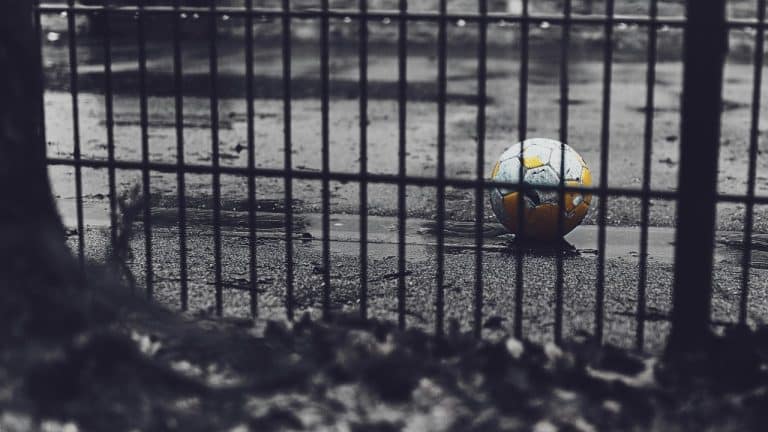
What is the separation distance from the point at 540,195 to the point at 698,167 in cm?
277

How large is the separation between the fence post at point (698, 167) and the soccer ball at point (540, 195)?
2.39m

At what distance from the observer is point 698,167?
5.14m

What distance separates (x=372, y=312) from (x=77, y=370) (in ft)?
6.38

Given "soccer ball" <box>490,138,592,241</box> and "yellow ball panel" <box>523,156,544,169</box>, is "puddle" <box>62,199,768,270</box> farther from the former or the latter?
"yellow ball panel" <box>523,156,544,169</box>

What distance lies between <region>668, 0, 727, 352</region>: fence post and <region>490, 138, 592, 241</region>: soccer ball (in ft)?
7.86

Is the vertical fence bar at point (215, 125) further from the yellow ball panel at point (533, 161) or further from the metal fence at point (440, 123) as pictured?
the yellow ball panel at point (533, 161)

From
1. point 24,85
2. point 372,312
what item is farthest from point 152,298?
point 24,85

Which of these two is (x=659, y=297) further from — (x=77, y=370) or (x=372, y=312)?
(x=77, y=370)

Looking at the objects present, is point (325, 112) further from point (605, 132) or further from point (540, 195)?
point (540, 195)

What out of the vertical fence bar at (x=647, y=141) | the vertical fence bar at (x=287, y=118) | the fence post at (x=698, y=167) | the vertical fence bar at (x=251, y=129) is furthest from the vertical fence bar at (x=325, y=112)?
the fence post at (x=698, y=167)

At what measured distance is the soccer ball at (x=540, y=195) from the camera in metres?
7.82

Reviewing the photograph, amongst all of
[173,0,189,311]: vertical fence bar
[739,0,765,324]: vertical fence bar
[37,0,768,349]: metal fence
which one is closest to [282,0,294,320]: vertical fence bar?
[37,0,768,349]: metal fence

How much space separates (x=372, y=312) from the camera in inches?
247

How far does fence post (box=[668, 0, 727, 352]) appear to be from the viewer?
5078 mm
